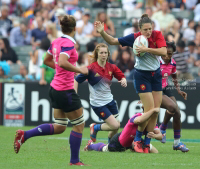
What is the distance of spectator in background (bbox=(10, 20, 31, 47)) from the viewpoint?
695 inches

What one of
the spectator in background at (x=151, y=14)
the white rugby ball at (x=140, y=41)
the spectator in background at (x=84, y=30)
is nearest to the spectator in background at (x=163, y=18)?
the spectator in background at (x=151, y=14)

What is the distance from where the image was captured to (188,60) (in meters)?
15.7

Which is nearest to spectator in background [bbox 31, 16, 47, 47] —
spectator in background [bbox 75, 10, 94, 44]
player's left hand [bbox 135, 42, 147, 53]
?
spectator in background [bbox 75, 10, 94, 44]

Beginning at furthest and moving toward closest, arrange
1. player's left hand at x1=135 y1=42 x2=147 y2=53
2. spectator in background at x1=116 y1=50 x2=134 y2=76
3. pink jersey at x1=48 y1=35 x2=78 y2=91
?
spectator in background at x1=116 y1=50 x2=134 y2=76 < player's left hand at x1=135 y1=42 x2=147 y2=53 < pink jersey at x1=48 y1=35 x2=78 y2=91

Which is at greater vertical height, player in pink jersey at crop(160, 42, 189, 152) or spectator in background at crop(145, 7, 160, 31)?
spectator in background at crop(145, 7, 160, 31)

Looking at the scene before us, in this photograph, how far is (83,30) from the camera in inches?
694

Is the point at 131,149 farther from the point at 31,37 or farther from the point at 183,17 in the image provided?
the point at 183,17

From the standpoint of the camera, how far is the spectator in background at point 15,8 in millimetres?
19927

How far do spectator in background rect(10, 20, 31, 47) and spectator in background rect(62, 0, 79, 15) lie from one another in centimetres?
211

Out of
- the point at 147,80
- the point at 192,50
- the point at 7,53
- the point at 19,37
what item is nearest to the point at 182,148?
the point at 147,80

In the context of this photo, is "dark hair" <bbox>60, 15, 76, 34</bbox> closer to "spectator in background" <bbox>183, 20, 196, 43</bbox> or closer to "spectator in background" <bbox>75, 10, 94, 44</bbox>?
"spectator in background" <bbox>75, 10, 94, 44</bbox>

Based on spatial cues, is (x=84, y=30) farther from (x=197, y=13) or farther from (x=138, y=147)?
(x=138, y=147)

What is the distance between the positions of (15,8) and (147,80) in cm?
1287

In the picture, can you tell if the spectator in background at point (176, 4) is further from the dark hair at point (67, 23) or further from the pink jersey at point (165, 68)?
the dark hair at point (67, 23)
